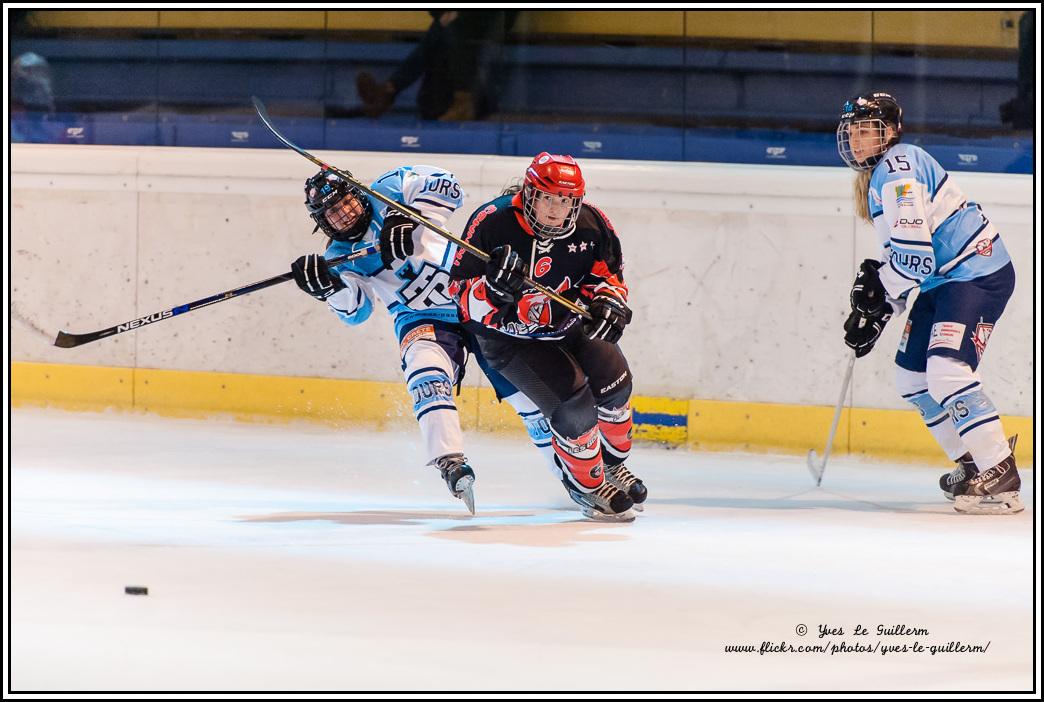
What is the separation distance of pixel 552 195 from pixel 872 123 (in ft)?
3.56

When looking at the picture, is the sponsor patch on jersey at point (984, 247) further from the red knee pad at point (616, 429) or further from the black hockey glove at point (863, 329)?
the red knee pad at point (616, 429)

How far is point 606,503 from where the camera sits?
13.8 ft

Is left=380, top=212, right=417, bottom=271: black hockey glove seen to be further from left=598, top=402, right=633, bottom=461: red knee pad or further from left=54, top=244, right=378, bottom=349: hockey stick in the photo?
left=598, top=402, right=633, bottom=461: red knee pad

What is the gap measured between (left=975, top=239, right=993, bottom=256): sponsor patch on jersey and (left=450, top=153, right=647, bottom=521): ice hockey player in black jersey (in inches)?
43.2

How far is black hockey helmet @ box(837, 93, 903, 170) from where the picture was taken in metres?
4.48

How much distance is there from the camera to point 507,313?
415 cm

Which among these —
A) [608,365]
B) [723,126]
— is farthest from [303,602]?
Result: [723,126]

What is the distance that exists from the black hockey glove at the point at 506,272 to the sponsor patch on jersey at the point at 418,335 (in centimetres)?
35

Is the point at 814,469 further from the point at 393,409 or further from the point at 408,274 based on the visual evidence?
the point at 393,409

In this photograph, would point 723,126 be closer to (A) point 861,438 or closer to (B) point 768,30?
(B) point 768,30

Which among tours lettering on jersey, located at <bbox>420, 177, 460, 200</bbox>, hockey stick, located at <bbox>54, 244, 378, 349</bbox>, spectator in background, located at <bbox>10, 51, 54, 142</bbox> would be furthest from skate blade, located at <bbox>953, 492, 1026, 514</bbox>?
spectator in background, located at <bbox>10, 51, 54, 142</bbox>

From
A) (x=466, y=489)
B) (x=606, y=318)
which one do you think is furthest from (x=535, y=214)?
(x=466, y=489)

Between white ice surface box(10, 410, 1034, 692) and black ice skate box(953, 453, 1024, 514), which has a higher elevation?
black ice skate box(953, 453, 1024, 514)

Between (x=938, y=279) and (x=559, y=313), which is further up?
(x=938, y=279)
